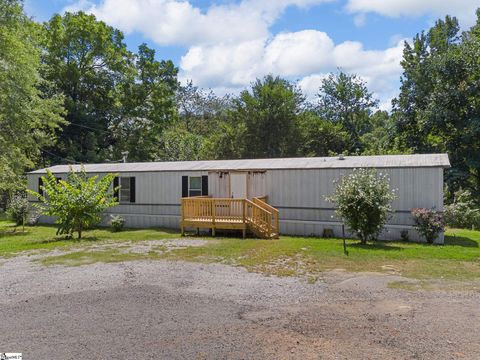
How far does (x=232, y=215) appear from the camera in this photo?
593 inches

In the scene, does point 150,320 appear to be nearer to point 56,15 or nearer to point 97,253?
point 97,253

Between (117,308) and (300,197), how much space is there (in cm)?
1004

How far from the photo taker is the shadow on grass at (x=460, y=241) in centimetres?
1272

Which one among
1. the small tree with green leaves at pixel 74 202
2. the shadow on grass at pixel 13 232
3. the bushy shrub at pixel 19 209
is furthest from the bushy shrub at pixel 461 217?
the bushy shrub at pixel 19 209

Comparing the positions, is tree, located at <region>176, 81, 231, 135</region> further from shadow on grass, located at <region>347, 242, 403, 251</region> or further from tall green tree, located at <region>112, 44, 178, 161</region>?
shadow on grass, located at <region>347, 242, 403, 251</region>

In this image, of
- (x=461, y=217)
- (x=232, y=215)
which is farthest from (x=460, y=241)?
(x=232, y=215)

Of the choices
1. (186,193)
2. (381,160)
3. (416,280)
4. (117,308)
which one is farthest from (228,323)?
(186,193)

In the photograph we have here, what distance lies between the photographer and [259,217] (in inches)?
575

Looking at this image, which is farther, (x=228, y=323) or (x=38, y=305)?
(x=38, y=305)

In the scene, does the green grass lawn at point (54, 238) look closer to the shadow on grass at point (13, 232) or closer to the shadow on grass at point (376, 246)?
the shadow on grass at point (13, 232)

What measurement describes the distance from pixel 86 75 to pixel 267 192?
22.6 m

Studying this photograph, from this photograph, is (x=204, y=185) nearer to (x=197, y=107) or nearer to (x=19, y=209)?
(x=19, y=209)

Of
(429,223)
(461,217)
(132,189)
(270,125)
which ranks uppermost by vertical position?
(270,125)

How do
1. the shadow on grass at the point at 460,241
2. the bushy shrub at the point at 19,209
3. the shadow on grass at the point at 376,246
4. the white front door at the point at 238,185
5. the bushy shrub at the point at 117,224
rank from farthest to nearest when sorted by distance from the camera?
the bushy shrub at the point at 19,209 → the bushy shrub at the point at 117,224 → the white front door at the point at 238,185 → the shadow on grass at the point at 460,241 → the shadow on grass at the point at 376,246
